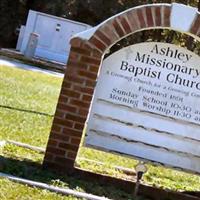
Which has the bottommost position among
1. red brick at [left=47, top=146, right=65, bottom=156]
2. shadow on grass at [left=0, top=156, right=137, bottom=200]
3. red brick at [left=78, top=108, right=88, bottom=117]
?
shadow on grass at [left=0, top=156, right=137, bottom=200]

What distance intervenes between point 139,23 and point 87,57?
2.27 ft

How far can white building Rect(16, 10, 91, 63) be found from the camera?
111ft

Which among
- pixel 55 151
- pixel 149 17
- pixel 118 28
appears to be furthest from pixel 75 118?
pixel 149 17

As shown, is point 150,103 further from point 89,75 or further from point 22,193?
point 22,193

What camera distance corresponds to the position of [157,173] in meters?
8.99

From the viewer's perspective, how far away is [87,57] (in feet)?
23.7

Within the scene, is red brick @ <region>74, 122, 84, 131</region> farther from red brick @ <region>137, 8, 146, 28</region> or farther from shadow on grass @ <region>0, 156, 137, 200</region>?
red brick @ <region>137, 8, 146, 28</region>

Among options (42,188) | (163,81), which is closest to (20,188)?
(42,188)

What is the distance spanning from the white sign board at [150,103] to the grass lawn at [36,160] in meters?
0.67

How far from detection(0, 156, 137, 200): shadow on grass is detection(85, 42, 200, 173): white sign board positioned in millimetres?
578

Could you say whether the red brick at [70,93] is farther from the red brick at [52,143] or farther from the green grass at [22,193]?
the green grass at [22,193]

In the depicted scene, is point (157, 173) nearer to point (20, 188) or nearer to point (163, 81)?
point (163, 81)

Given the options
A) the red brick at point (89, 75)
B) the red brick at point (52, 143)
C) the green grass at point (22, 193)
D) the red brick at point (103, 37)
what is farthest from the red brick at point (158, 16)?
the green grass at point (22, 193)

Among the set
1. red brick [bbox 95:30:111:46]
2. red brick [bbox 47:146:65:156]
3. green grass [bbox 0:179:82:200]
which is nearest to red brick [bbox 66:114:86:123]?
red brick [bbox 47:146:65:156]
